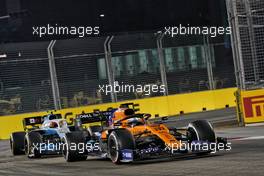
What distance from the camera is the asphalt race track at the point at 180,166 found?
33.0ft

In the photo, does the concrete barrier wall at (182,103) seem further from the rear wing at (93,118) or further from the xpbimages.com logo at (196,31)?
the rear wing at (93,118)

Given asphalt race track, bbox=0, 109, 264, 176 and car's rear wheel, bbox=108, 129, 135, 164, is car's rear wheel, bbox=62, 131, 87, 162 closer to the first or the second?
asphalt race track, bbox=0, 109, 264, 176

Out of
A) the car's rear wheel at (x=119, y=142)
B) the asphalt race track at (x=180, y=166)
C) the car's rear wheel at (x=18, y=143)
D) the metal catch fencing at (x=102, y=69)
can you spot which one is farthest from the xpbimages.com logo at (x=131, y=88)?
the car's rear wheel at (x=119, y=142)

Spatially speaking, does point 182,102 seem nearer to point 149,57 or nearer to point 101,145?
point 149,57

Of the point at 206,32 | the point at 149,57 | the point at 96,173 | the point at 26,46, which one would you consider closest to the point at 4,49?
the point at 26,46

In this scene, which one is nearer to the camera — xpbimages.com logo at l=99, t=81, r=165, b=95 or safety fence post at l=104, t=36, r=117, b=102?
xpbimages.com logo at l=99, t=81, r=165, b=95

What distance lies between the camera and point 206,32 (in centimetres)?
3775

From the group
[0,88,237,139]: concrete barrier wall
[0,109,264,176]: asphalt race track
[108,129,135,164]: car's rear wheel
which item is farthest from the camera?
[0,88,237,139]: concrete barrier wall

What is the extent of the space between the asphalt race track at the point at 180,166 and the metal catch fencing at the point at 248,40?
3.35m

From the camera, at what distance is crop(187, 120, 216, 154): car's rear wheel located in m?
12.6

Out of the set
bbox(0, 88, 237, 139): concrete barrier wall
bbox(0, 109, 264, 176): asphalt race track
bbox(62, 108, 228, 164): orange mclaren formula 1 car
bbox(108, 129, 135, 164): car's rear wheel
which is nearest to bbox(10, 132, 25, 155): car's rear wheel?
bbox(0, 109, 264, 176): asphalt race track

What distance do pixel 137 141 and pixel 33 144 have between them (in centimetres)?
520

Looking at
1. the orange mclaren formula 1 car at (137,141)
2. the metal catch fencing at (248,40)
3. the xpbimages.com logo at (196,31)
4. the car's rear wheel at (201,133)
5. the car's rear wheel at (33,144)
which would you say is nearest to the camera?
the orange mclaren formula 1 car at (137,141)

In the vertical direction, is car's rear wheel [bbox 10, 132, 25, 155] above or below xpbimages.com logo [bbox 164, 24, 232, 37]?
below
